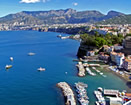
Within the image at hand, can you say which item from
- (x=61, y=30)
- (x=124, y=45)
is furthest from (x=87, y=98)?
(x=61, y=30)

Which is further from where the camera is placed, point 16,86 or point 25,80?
point 25,80

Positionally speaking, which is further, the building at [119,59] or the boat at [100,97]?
the building at [119,59]

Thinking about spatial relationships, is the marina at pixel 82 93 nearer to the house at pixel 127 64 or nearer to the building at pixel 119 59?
the house at pixel 127 64

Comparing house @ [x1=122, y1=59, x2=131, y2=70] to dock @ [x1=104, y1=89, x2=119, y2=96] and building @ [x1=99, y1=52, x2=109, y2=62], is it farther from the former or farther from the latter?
dock @ [x1=104, y1=89, x2=119, y2=96]

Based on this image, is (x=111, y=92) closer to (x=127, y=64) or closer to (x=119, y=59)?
(x=127, y=64)

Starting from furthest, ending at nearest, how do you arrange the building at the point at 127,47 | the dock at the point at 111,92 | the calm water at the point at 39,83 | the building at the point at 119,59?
the building at the point at 127,47, the building at the point at 119,59, the dock at the point at 111,92, the calm water at the point at 39,83

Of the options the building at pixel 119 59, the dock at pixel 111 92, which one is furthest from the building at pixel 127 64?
the dock at pixel 111 92

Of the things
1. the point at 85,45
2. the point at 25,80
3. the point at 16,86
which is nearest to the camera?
the point at 16,86

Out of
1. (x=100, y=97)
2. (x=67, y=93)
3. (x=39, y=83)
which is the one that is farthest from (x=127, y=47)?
(x=67, y=93)

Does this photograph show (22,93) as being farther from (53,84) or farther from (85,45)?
(85,45)
